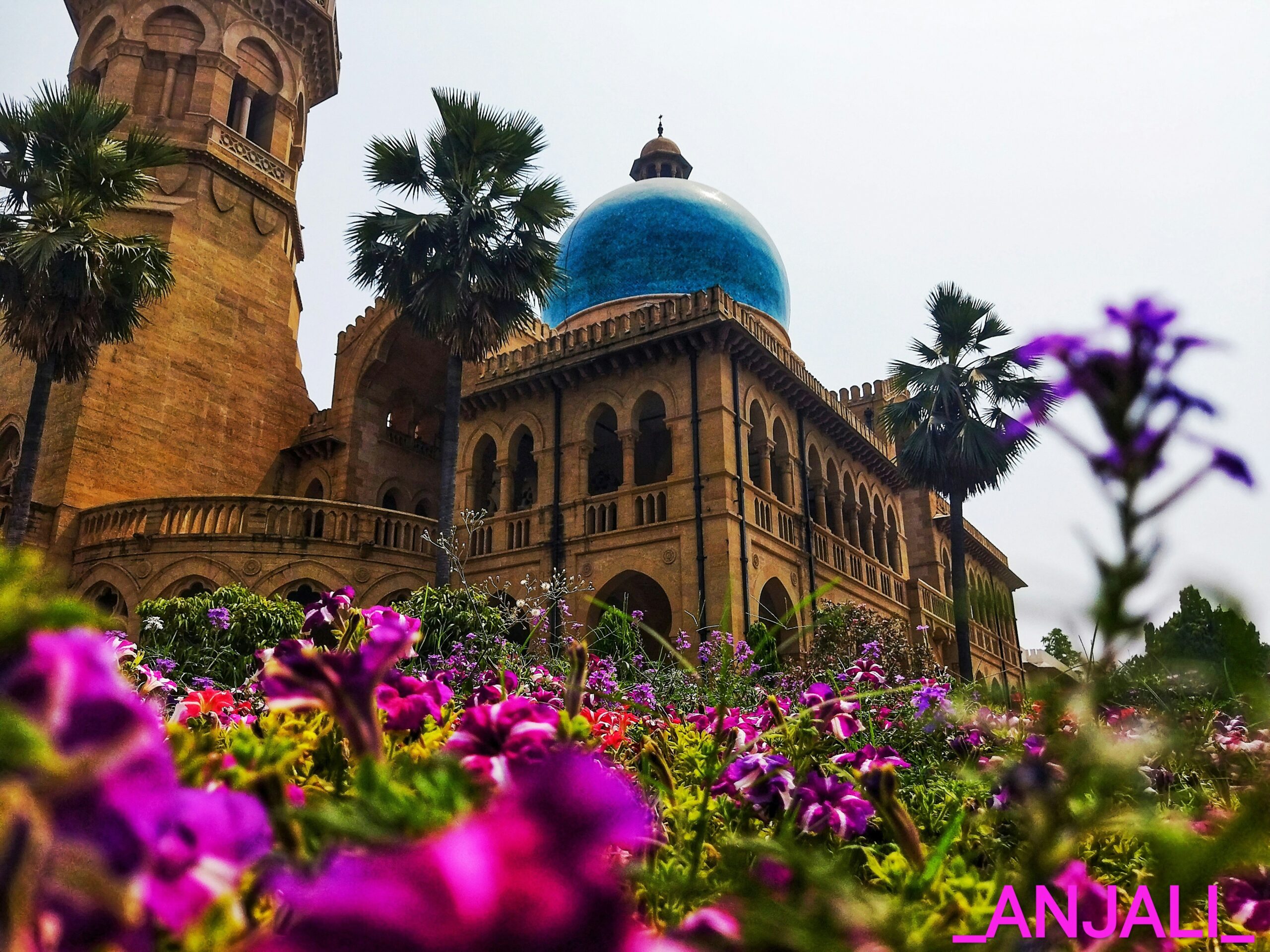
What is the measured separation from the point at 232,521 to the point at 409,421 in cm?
822

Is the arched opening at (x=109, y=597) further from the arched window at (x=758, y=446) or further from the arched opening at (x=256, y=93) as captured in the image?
the arched window at (x=758, y=446)

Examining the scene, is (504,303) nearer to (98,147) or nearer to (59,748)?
(98,147)

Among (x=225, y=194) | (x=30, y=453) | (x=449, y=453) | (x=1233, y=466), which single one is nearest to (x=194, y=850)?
(x=1233, y=466)

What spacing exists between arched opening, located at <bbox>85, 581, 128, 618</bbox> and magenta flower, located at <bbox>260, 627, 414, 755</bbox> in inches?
748

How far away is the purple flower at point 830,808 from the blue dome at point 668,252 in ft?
69.4

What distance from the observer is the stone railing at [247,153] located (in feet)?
74.3

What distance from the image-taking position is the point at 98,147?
14.6 m

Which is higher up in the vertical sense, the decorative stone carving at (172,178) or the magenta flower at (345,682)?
the decorative stone carving at (172,178)

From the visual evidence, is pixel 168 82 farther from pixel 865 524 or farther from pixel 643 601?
pixel 865 524

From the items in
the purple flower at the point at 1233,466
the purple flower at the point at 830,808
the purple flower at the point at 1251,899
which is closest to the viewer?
the purple flower at the point at 1233,466

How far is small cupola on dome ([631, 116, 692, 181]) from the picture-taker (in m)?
29.3

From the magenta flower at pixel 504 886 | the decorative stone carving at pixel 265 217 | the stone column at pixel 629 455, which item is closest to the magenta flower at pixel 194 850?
the magenta flower at pixel 504 886

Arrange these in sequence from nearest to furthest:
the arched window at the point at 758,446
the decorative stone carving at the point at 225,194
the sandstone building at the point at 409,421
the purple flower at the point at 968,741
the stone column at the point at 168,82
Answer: the purple flower at the point at 968,741
the sandstone building at the point at 409,421
the arched window at the point at 758,446
the decorative stone carving at the point at 225,194
the stone column at the point at 168,82

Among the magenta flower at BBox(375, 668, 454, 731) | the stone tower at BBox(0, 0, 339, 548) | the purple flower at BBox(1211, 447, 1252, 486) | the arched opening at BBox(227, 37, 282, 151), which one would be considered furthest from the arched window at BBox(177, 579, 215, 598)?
the purple flower at BBox(1211, 447, 1252, 486)
